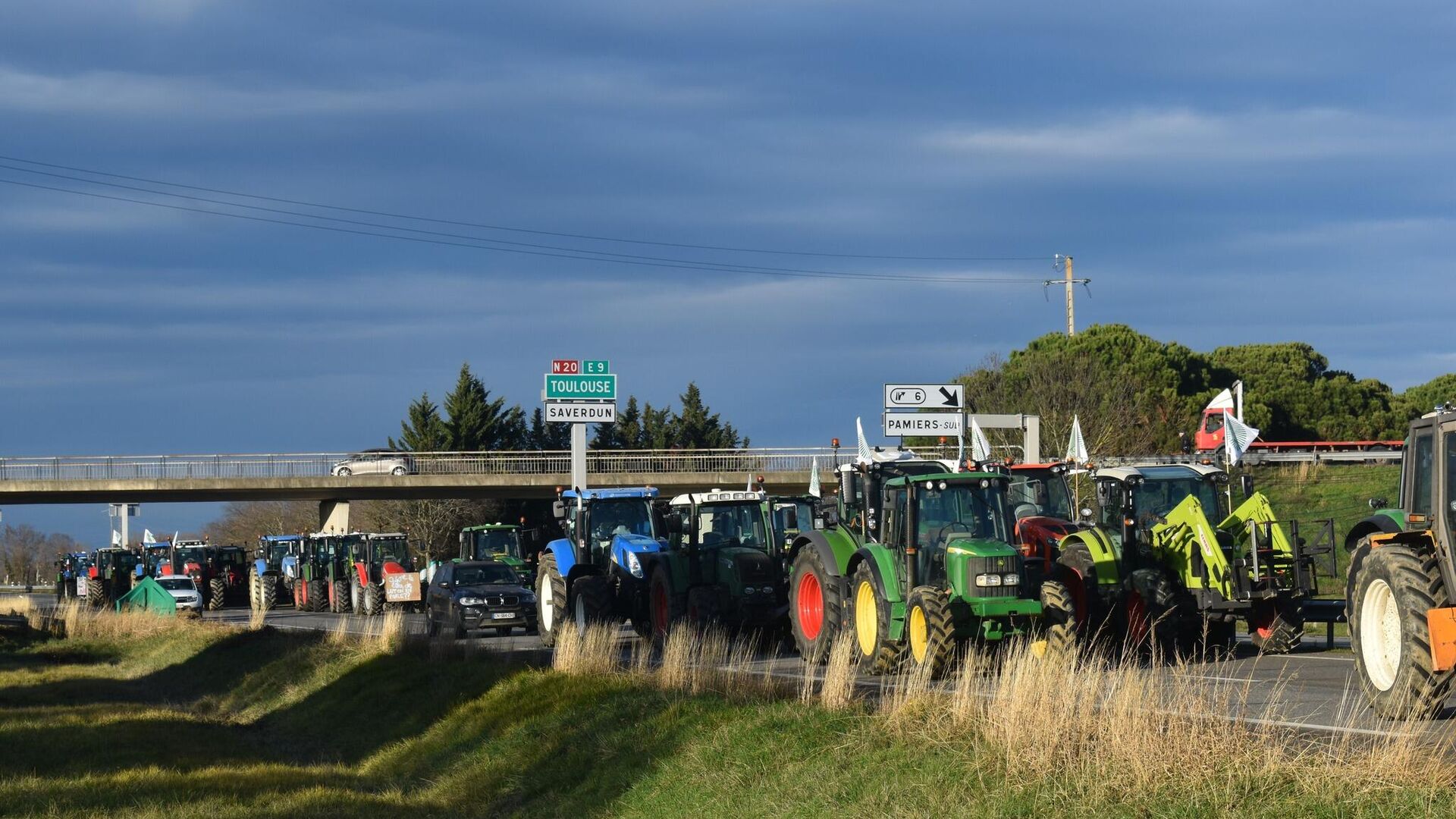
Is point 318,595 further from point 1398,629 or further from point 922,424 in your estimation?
point 1398,629

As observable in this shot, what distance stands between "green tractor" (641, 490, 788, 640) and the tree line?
28454 mm

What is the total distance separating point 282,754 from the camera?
19391mm

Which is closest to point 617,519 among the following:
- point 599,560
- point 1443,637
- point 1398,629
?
point 599,560

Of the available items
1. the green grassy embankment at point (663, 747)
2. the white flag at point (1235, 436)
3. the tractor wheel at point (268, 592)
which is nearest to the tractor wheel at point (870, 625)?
the green grassy embankment at point (663, 747)

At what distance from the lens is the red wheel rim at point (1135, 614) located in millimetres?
18062

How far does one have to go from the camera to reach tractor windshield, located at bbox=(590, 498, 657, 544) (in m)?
25.7

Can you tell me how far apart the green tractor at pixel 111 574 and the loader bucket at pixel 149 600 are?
12.0 m

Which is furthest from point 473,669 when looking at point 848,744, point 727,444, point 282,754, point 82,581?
point 727,444

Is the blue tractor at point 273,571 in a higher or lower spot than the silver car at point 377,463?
lower

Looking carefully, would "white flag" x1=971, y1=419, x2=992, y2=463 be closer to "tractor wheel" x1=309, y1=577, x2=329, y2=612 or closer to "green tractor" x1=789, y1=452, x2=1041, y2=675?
"green tractor" x1=789, y1=452, x2=1041, y2=675

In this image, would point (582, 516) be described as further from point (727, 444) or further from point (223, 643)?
point (727, 444)

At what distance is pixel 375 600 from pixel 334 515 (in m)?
25.2

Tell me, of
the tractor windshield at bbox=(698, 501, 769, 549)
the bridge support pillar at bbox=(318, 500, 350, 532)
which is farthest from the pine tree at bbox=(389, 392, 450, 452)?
the tractor windshield at bbox=(698, 501, 769, 549)

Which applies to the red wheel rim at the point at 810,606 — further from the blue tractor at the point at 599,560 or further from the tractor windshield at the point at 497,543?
the tractor windshield at the point at 497,543
